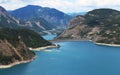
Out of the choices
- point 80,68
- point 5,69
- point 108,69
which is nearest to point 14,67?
point 5,69

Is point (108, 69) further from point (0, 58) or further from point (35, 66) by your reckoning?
point (0, 58)

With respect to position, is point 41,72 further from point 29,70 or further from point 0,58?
point 0,58

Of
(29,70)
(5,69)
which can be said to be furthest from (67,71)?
(5,69)

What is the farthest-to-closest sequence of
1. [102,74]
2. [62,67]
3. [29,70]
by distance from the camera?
[62,67], [29,70], [102,74]

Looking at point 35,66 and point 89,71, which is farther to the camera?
point 35,66

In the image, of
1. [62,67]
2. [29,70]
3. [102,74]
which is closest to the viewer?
[102,74]

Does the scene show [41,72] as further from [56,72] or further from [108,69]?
[108,69]

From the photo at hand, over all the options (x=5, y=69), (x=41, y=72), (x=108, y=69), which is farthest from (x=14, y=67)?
(x=108, y=69)

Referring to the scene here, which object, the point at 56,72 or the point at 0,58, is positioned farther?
the point at 0,58
